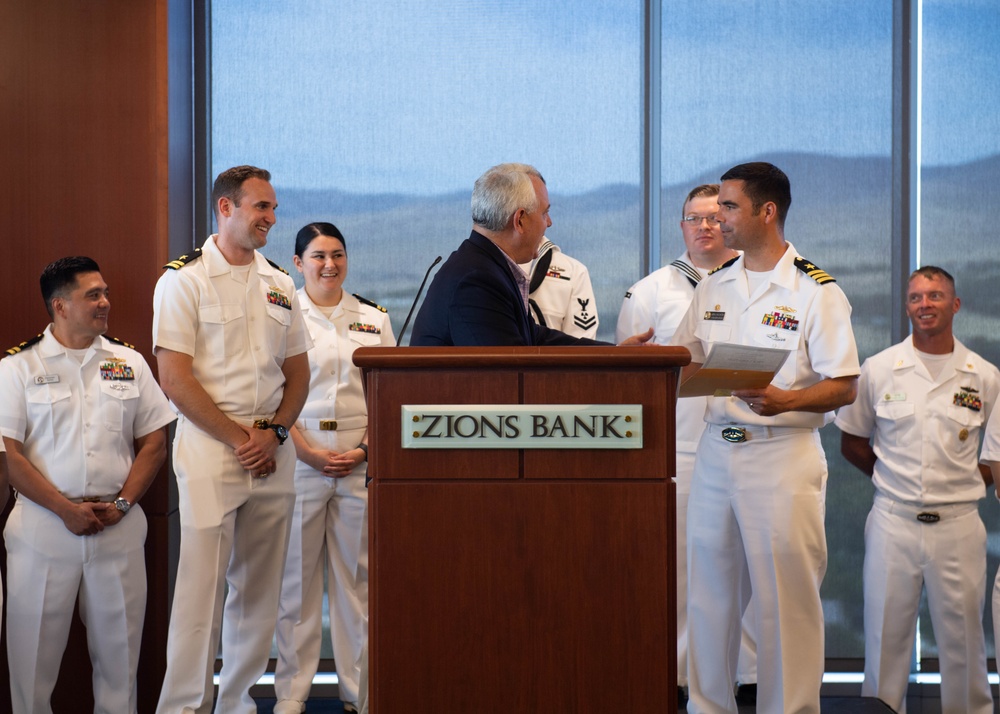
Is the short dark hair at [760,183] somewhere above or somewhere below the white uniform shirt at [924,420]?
above

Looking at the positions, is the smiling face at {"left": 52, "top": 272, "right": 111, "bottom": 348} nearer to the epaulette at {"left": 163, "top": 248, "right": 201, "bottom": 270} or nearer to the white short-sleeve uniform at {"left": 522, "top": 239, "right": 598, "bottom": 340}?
the epaulette at {"left": 163, "top": 248, "right": 201, "bottom": 270}

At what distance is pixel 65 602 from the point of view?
364 centimetres

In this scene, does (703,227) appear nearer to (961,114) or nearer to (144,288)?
(961,114)

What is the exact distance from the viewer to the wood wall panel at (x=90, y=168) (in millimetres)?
4105

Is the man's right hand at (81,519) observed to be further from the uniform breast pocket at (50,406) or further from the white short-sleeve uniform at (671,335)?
the white short-sleeve uniform at (671,335)

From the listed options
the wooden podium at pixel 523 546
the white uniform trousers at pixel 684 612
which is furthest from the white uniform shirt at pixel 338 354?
the wooden podium at pixel 523 546

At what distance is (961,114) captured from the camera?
16.1ft

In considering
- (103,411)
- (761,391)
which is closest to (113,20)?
(103,411)

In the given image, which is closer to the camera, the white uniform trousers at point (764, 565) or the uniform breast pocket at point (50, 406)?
the white uniform trousers at point (764, 565)

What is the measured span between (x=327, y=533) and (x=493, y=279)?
2070 millimetres

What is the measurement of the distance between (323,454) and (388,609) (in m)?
2.14

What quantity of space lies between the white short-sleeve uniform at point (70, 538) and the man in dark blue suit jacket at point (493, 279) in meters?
1.68

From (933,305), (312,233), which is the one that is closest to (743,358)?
(933,305)

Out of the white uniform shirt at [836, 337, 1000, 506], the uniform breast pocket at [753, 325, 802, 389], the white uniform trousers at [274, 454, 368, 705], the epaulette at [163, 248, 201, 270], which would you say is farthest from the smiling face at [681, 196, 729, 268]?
the epaulette at [163, 248, 201, 270]
